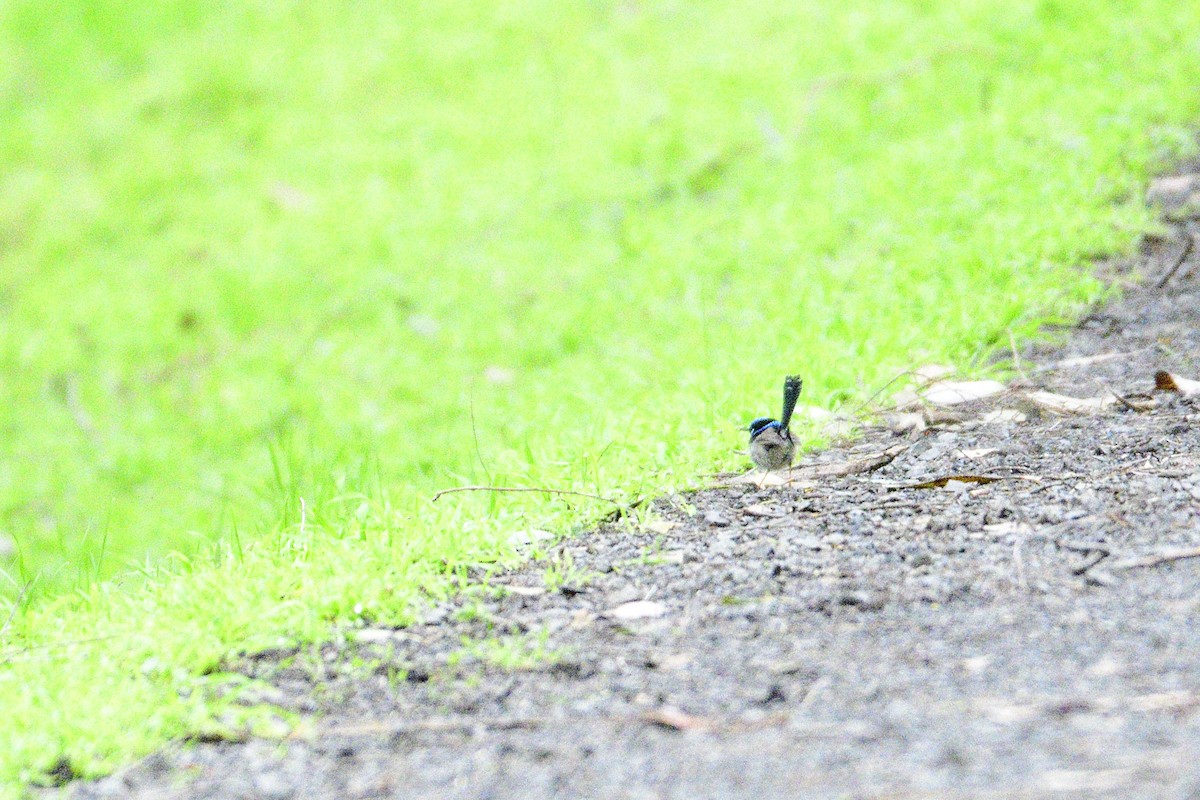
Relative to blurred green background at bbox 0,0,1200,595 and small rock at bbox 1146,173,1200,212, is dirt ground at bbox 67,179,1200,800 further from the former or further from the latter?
small rock at bbox 1146,173,1200,212

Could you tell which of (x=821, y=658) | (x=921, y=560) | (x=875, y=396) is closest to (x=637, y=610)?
(x=821, y=658)

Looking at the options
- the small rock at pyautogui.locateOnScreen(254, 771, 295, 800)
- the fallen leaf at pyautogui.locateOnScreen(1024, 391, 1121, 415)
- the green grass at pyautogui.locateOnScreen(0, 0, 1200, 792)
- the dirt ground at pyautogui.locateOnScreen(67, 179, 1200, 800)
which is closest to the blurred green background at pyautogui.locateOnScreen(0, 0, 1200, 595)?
the green grass at pyautogui.locateOnScreen(0, 0, 1200, 792)

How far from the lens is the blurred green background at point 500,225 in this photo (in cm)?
423

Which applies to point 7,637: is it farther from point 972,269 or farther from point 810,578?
point 972,269

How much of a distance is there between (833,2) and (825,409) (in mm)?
4227

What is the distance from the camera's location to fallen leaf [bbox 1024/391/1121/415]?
Result: 332 cm

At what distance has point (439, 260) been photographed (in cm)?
627

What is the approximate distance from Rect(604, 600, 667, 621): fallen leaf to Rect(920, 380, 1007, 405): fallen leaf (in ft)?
4.33

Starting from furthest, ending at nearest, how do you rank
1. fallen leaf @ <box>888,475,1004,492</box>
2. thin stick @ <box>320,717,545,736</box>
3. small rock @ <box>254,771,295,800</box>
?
fallen leaf @ <box>888,475,1004,492</box>
thin stick @ <box>320,717,545,736</box>
small rock @ <box>254,771,295,800</box>

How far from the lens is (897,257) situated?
187 inches

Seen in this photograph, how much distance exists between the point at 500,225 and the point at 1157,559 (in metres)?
4.43

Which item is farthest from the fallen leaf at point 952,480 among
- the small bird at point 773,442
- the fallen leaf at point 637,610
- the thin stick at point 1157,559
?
the fallen leaf at point 637,610

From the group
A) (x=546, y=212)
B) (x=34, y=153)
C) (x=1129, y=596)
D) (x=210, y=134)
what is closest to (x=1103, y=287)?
(x=1129, y=596)

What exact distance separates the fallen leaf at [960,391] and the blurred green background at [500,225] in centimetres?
18
